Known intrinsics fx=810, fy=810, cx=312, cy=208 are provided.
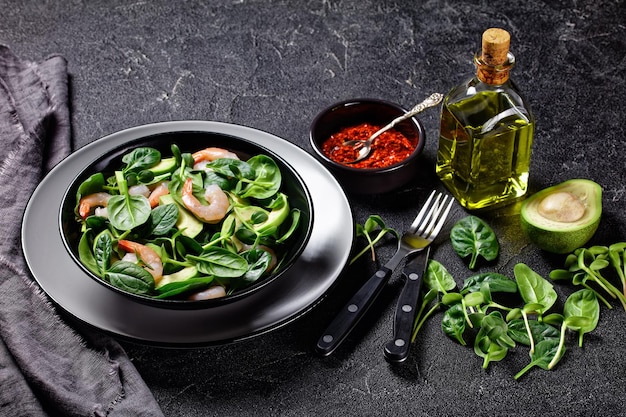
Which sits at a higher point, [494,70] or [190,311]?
[494,70]

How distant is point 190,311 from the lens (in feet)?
4.66

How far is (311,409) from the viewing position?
137cm

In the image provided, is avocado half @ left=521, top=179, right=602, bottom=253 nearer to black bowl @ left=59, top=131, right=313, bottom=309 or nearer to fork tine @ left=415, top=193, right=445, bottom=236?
fork tine @ left=415, top=193, right=445, bottom=236

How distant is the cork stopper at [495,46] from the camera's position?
149cm

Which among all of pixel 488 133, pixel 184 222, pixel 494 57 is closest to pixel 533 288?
pixel 488 133

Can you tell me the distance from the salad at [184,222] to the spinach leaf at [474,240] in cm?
33

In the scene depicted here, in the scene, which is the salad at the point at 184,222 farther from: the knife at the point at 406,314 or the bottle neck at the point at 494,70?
the bottle neck at the point at 494,70

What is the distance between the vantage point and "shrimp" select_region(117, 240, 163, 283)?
1.39 m

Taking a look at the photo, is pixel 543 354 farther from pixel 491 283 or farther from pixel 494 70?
pixel 494 70

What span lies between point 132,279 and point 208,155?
1.21ft

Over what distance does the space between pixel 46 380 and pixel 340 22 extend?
1.32m

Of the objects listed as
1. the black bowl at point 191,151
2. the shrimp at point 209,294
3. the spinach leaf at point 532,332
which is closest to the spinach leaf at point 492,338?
the spinach leaf at point 532,332

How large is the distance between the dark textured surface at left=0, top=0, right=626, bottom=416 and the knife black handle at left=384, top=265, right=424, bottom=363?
0.11 feet

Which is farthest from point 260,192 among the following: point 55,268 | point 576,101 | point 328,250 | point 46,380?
point 576,101
